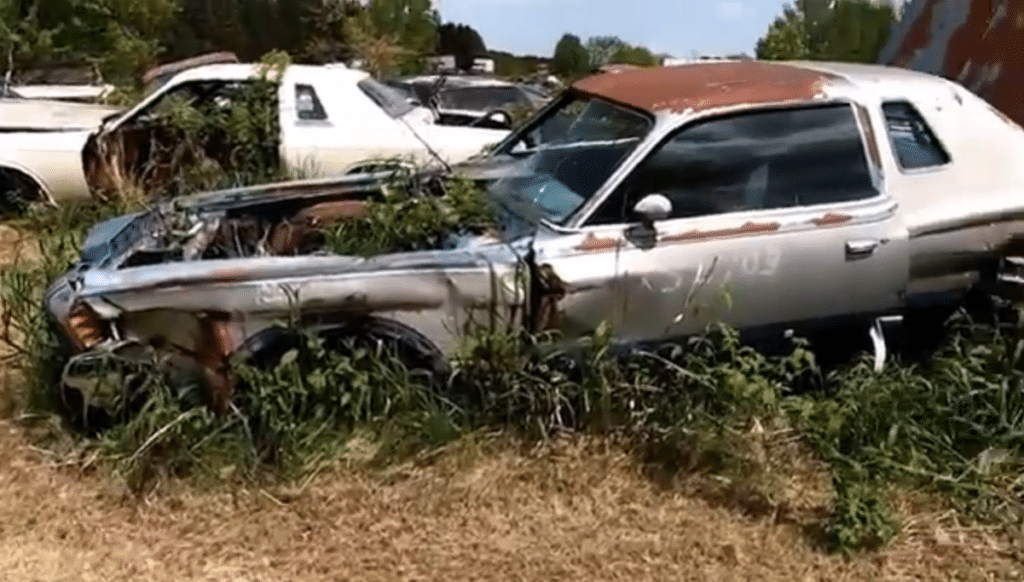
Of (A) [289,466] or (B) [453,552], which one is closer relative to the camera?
(B) [453,552]

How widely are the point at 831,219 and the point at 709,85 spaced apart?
2.53 feet

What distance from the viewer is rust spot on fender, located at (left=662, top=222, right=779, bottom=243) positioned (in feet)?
13.8

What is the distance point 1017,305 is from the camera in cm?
451

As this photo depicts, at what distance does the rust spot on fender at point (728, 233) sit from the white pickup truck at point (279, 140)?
11.3ft

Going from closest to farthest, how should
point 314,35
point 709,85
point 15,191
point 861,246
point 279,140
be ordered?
point 861,246 < point 709,85 < point 279,140 < point 15,191 < point 314,35

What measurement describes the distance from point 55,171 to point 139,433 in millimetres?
4483

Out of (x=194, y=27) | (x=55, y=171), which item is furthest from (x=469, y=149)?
(x=194, y=27)

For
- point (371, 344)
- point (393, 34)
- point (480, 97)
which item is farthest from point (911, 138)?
point (393, 34)

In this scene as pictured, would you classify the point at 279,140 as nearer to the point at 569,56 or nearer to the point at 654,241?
the point at 654,241

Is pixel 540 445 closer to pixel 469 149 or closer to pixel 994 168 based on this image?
pixel 994 168

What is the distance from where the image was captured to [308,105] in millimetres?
7621

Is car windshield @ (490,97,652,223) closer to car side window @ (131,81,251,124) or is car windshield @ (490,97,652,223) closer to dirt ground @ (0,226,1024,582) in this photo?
dirt ground @ (0,226,1024,582)

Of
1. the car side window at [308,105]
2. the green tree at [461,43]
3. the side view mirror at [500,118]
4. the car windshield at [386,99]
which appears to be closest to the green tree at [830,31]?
the side view mirror at [500,118]

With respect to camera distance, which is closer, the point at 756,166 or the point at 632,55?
the point at 756,166
